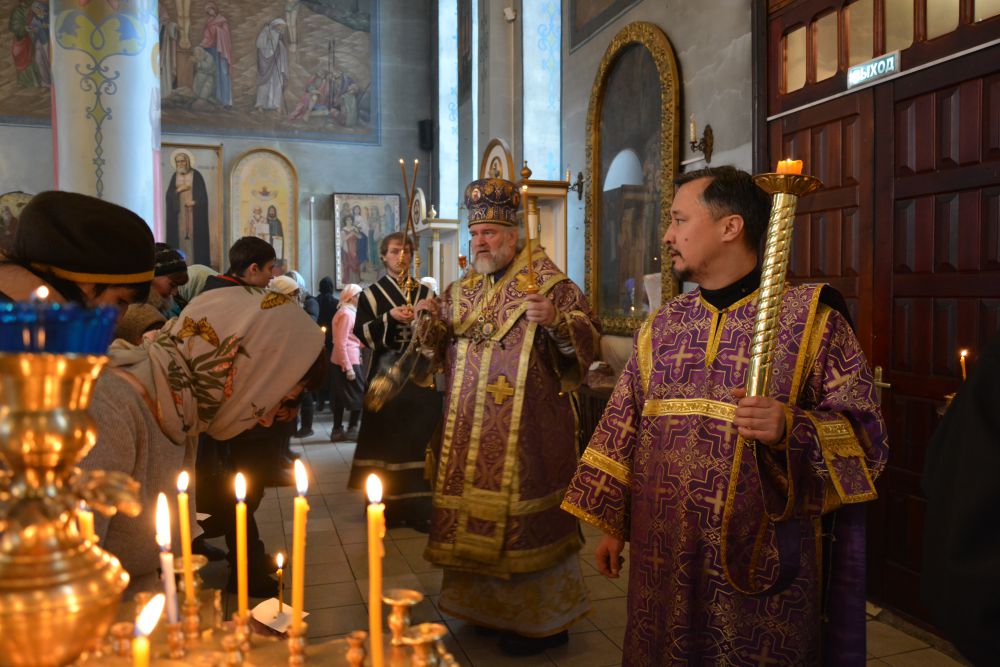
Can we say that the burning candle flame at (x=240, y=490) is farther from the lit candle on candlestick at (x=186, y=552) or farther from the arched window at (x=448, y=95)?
the arched window at (x=448, y=95)

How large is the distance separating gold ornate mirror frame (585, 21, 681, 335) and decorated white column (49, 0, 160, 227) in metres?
3.41

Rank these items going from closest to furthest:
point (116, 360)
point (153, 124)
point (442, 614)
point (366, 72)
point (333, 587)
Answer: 1. point (116, 360)
2. point (442, 614)
3. point (333, 587)
4. point (153, 124)
5. point (366, 72)

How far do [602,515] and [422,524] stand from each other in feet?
10.9

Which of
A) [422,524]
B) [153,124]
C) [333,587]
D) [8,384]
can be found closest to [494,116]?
[153,124]

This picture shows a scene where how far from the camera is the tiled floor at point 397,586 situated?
3348mm

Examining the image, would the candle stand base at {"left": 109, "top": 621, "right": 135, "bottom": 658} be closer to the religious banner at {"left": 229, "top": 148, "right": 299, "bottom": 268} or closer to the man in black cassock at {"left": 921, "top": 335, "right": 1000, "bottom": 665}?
the man in black cassock at {"left": 921, "top": 335, "right": 1000, "bottom": 665}

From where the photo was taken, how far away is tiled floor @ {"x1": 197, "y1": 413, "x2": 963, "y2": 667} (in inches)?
132

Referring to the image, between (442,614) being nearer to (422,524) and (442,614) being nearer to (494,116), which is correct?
(422,524)

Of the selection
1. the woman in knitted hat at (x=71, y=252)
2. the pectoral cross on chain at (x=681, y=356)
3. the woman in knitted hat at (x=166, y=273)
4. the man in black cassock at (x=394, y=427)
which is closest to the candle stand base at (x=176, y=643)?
the woman in knitted hat at (x=71, y=252)

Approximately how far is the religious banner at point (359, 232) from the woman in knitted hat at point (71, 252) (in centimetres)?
1220

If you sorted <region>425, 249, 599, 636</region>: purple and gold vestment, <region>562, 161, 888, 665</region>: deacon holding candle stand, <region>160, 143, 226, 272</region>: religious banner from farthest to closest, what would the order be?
1. <region>160, 143, 226, 272</region>: religious banner
2. <region>425, 249, 599, 636</region>: purple and gold vestment
3. <region>562, 161, 888, 665</region>: deacon holding candle stand

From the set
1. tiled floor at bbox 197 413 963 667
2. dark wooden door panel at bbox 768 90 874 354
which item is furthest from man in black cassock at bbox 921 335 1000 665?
dark wooden door panel at bbox 768 90 874 354

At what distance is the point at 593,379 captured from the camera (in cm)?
625

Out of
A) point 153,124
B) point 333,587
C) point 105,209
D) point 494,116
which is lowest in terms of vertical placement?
point 333,587
